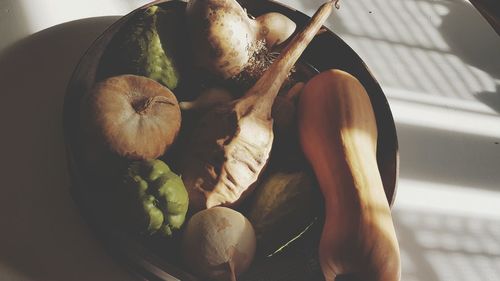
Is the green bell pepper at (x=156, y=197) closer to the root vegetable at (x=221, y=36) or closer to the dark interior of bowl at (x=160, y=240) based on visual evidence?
the dark interior of bowl at (x=160, y=240)

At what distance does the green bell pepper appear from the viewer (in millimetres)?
504

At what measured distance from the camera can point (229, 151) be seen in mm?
566

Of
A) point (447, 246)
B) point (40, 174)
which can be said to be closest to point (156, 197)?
point (40, 174)

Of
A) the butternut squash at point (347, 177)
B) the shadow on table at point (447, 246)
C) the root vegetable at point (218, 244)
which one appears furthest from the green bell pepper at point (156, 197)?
the shadow on table at point (447, 246)

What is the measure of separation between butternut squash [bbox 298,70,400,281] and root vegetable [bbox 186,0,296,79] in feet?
0.32

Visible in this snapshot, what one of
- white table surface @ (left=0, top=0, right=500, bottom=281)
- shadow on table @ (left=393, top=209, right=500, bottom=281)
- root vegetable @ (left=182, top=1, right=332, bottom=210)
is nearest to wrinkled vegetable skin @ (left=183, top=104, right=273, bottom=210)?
root vegetable @ (left=182, top=1, right=332, bottom=210)

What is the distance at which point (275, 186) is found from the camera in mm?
586

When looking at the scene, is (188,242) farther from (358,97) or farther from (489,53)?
(489,53)

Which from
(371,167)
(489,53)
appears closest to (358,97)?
(371,167)

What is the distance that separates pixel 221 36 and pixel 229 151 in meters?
0.16

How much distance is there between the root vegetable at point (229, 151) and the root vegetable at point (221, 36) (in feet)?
0.21

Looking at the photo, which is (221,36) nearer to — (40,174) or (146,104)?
(146,104)

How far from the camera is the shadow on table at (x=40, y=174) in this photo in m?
0.52

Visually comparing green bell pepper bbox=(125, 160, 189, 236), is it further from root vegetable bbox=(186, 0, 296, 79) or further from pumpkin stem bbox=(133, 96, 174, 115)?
root vegetable bbox=(186, 0, 296, 79)
